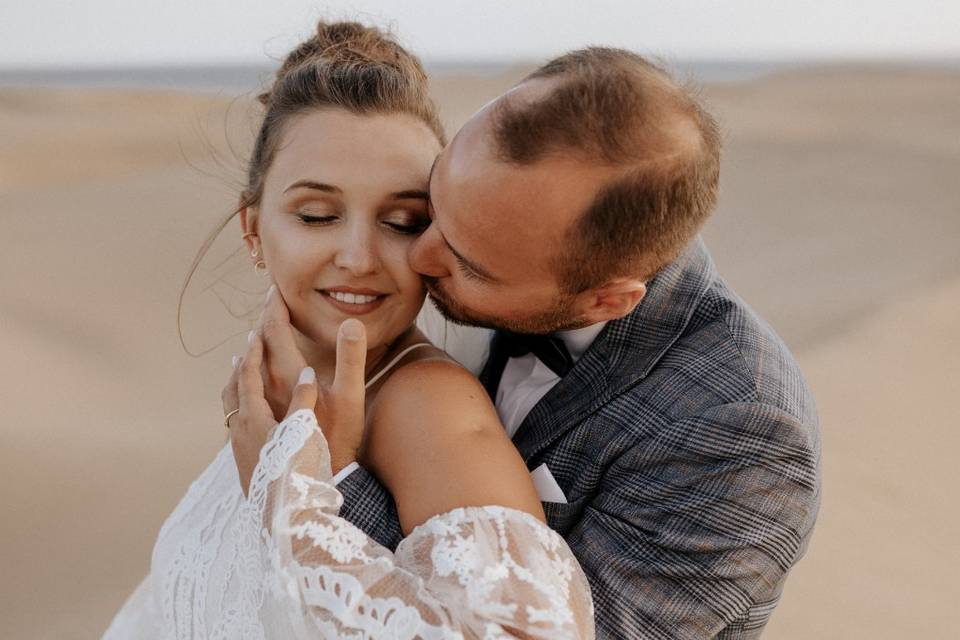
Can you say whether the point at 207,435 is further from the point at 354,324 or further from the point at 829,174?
the point at 829,174

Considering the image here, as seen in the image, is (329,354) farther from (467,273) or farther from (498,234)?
(498,234)

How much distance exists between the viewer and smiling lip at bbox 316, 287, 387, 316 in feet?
7.08

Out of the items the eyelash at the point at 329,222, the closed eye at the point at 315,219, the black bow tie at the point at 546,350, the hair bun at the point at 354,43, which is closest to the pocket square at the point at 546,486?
the black bow tie at the point at 546,350

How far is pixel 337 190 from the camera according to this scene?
212 centimetres

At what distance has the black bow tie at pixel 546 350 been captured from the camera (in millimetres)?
2186

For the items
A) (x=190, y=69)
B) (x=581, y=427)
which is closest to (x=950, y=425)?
(x=581, y=427)

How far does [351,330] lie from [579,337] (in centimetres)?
53

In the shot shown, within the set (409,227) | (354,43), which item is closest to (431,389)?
(409,227)

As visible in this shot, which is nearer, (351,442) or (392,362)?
(351,442)

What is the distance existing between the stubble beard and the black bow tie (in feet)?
0.12

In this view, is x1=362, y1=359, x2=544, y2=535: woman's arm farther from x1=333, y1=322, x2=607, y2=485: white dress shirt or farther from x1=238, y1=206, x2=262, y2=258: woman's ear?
x1=238, y1=206, x2=262, y2=258: woman's ear

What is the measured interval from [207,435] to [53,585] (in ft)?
6.76

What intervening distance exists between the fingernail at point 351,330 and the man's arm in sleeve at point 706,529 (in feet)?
1.99

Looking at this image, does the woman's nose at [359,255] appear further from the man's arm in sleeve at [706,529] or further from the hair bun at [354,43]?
the man's arm in sleeve at [706,529]
